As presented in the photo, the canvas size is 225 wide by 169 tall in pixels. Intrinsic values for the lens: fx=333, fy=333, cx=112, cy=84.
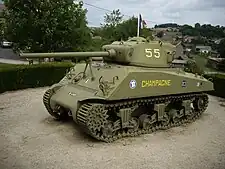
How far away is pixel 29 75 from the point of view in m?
16.3

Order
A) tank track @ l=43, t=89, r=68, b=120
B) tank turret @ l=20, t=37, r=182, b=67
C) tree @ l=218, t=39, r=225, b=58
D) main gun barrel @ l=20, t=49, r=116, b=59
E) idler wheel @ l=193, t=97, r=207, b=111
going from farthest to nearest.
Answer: tree @ l=218, t=39, r=225, b=58
idler wheel @ l=193, t=97, r=207, b=111
tank track @ l=43, t=89, r=68, b=120
tank turret @ l=20, t=37, r=182, b=67
main gun barrel @ l=20, t=49, r=116, b=59

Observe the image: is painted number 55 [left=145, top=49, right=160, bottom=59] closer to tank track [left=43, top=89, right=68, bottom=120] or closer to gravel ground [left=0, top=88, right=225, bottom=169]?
gravel ground [left=0, top=88, right=225, bottom=169]

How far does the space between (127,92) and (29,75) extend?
337 inches

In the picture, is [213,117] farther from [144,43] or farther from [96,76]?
[96,76]

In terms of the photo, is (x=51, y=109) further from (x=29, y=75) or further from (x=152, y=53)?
(x=29, y=75)

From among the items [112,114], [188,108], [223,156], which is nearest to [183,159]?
[223,156]

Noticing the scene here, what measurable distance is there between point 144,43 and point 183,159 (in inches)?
157

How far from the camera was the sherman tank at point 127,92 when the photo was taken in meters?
8.88

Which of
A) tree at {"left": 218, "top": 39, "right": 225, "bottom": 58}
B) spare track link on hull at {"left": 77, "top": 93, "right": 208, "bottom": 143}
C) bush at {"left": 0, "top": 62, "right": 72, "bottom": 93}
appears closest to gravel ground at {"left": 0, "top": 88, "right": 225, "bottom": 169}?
spare track link on hull at {"left": 77, "top": 93, "right": 208, "bottom": 143}

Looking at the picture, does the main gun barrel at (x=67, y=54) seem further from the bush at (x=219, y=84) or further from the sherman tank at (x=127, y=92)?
the bush at (x=219, y=84)

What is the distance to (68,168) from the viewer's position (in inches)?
290

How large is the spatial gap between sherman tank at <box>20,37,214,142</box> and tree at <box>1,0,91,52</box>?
10.2 meters

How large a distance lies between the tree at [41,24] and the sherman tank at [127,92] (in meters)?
10.2

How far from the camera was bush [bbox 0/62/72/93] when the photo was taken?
607 inches
